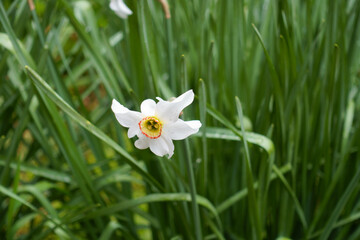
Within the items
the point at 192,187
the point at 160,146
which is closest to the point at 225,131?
the point at 192,187

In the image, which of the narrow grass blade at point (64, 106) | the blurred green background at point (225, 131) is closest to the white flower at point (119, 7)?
the blurred green background at point (225, 131)

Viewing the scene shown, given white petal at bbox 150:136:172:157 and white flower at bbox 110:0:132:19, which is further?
white flower at bbox 110:0:132:19

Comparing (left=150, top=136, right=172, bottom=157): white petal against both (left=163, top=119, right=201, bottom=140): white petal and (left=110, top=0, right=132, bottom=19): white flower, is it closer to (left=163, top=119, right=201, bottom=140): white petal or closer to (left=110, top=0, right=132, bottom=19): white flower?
(left=163, top=119, right=201, bottom=140): white petal

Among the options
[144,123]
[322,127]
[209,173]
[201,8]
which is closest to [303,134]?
[322,127]

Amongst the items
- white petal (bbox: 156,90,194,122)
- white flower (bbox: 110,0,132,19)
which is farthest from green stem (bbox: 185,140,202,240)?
white flower (bbox: 110,0,132,19)

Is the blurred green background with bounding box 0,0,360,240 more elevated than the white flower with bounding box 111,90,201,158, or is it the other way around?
the blurred green background with bounding box 0,0,360,240

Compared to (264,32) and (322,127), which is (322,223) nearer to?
(322,127)

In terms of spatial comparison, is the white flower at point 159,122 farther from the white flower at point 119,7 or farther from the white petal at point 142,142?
the white flower at point 119,7
